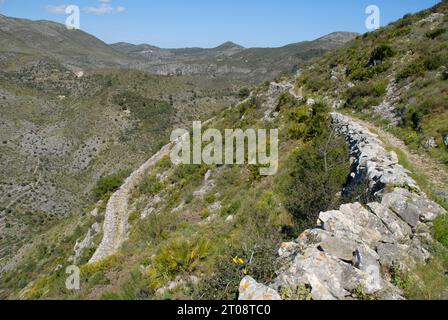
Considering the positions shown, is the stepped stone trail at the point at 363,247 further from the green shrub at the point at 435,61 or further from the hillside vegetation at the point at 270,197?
the green shrub at the point at 435,61

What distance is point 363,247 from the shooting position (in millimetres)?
4824

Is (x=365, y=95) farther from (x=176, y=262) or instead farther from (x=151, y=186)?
(x=151, y=186)

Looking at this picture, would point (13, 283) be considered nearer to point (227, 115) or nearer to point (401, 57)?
point (227, 115)

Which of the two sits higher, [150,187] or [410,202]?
[410,202]

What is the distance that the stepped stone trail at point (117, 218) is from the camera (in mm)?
16922

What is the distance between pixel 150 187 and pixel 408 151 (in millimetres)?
16891

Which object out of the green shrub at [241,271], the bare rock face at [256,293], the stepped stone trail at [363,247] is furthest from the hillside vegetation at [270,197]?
the bare rock face at [256,293]

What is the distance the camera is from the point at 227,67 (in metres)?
195

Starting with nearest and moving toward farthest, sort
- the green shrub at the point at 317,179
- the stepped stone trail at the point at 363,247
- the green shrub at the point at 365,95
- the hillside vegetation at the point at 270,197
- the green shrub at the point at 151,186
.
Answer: the stepped stone trail at the point at 363,247
the hillside vegetation at the point at 270,197
the green shrub at the point at 317,179
the green shrub at the point at 365,95
the green shrub at the point at 151,186

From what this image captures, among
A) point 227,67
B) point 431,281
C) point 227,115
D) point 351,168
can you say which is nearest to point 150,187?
point 227,115

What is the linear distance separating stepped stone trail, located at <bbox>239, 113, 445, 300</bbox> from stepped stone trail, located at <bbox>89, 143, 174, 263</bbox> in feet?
41.3

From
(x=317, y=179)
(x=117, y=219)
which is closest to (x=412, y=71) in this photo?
(x=317, y=179)

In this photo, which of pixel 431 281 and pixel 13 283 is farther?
pixel 13 283

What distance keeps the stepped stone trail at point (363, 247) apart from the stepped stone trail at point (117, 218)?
12.6 m
